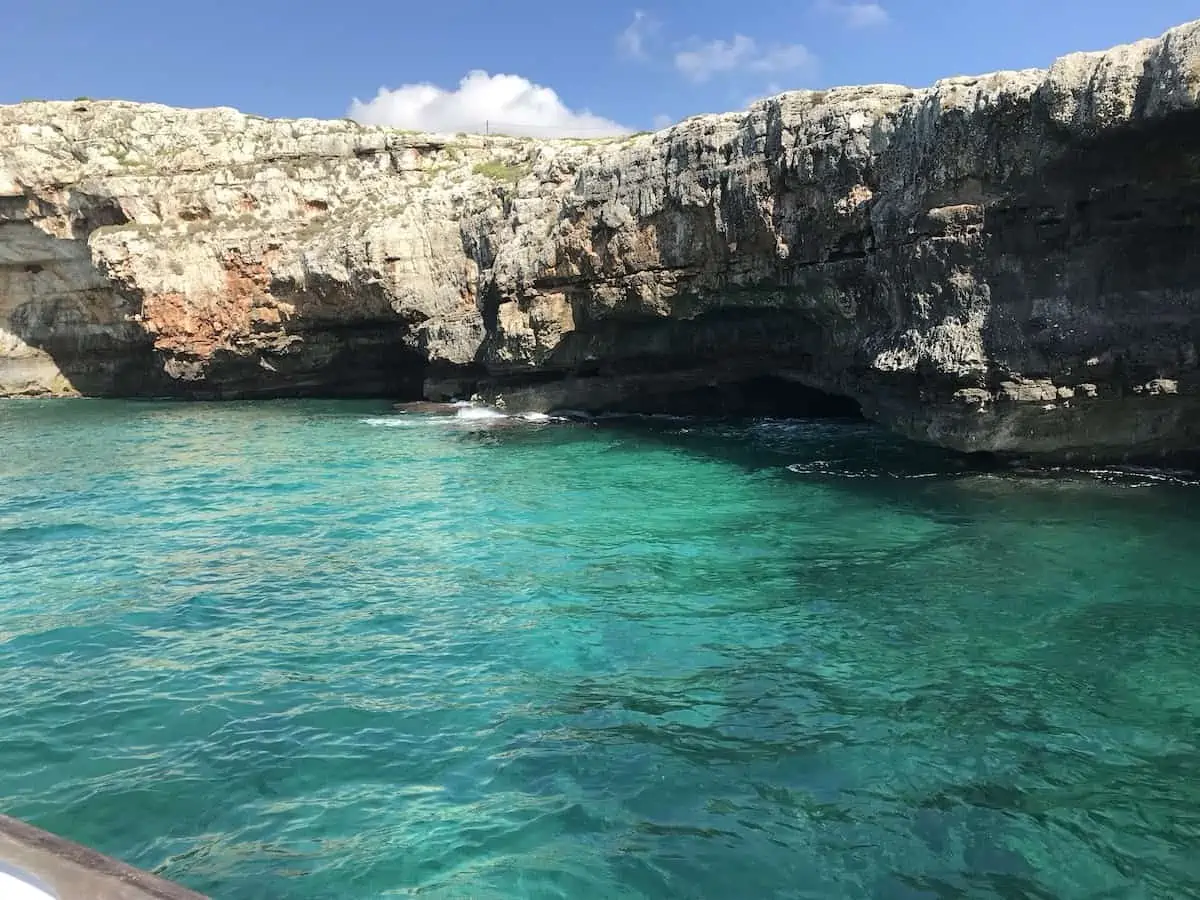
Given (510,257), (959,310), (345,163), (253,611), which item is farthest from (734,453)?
(345,163)

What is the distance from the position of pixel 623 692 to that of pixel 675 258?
17909mm

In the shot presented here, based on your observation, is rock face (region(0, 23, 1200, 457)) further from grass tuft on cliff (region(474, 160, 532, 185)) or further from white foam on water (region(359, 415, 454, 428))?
white foam on water (region(359, 415, 454, 428))

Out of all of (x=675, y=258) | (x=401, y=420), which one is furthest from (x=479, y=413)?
(x=675, y=258)

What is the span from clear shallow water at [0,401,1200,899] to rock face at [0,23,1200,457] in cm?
291

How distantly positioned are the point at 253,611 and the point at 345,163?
30.7 m

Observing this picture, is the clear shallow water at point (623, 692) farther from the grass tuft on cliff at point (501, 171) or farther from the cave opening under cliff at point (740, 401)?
the grass tuft on cliff at point (501, 171)

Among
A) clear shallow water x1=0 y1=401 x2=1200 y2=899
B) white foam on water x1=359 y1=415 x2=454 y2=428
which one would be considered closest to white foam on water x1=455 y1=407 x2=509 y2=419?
white foam on water x1=359 y1=415 x2=454 y2=428

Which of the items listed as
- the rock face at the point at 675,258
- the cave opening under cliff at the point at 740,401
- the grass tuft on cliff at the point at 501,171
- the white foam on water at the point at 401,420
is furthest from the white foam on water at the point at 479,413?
the grass tuft on cliff at the point at 501,171

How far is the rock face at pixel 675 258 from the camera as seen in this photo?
1531cm

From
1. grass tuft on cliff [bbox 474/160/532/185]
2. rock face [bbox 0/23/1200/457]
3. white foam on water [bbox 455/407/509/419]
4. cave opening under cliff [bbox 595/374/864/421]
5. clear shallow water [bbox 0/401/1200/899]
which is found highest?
grass tuft on cliff [bbox 474/160/532/185]

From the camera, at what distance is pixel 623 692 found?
27.1 ft

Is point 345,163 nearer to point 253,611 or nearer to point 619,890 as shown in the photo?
point 253,611

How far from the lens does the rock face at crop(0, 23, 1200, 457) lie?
15312 millimetres

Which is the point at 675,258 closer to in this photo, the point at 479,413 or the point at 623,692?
the point at 479,413
